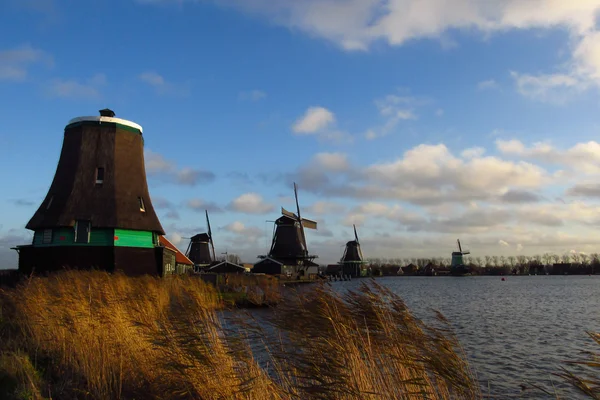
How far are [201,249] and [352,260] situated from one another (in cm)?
3253

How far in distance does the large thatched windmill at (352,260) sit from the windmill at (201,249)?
30.9m

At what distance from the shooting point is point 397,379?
3.76 meters

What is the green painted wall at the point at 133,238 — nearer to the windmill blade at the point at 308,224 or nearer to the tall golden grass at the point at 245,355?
the tall golden grass at the point at 245,355

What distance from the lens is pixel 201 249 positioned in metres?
65.8

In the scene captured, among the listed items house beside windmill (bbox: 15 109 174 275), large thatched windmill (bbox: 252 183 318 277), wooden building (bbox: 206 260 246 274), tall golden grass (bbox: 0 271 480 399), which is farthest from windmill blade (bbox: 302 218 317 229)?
tall golden grass (bbox: 0 271 480 399)

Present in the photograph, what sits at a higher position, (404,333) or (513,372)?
(404,333)

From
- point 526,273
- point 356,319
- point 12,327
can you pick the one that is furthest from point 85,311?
point 526,273

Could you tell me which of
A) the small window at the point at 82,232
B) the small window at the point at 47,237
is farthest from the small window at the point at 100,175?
the small window at the point at 47,237

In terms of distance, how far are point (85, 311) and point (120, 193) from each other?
65.7 feet

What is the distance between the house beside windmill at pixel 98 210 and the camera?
23.6 meters

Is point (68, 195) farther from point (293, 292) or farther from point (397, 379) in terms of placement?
point (397, 379)

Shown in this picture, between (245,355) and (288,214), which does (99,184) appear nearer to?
(245,355)

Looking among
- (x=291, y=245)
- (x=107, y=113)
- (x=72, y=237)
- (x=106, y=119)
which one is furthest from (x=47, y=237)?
(x=291, y=245)

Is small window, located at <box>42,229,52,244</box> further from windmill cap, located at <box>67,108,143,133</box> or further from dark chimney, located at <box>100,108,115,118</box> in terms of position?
dark chimney, located at <box>100,108,115,118</box>
